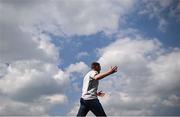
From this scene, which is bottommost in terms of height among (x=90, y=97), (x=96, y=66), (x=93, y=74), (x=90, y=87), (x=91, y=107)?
(x=91, y=107)

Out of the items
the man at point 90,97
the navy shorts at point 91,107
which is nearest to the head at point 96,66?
the man at point 90,97

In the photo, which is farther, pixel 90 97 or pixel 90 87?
pixel 90 87

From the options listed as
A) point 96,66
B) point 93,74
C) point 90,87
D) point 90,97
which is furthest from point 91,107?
point 96,66

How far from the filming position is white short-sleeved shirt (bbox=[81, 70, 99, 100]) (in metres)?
15.4

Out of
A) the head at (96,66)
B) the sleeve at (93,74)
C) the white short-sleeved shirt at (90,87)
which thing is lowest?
the white short-sleeved shirt at (90,87)

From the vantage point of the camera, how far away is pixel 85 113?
15.6 metres

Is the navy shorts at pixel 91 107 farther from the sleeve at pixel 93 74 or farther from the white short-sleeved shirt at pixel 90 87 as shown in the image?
the sleeve at pixel 93 74

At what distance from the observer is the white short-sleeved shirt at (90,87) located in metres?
15.4

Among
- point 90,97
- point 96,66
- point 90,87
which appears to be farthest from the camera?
point 96,66

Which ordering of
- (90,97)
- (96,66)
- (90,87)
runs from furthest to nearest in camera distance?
(96,66) → (90,87) → (90,97)

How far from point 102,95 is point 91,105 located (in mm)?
822

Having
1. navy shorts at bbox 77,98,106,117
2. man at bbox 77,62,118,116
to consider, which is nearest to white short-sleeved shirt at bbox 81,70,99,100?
man at bbox 77,62,118,116

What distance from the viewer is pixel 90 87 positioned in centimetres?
1552

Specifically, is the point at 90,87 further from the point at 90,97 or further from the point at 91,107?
the point at 91,107
